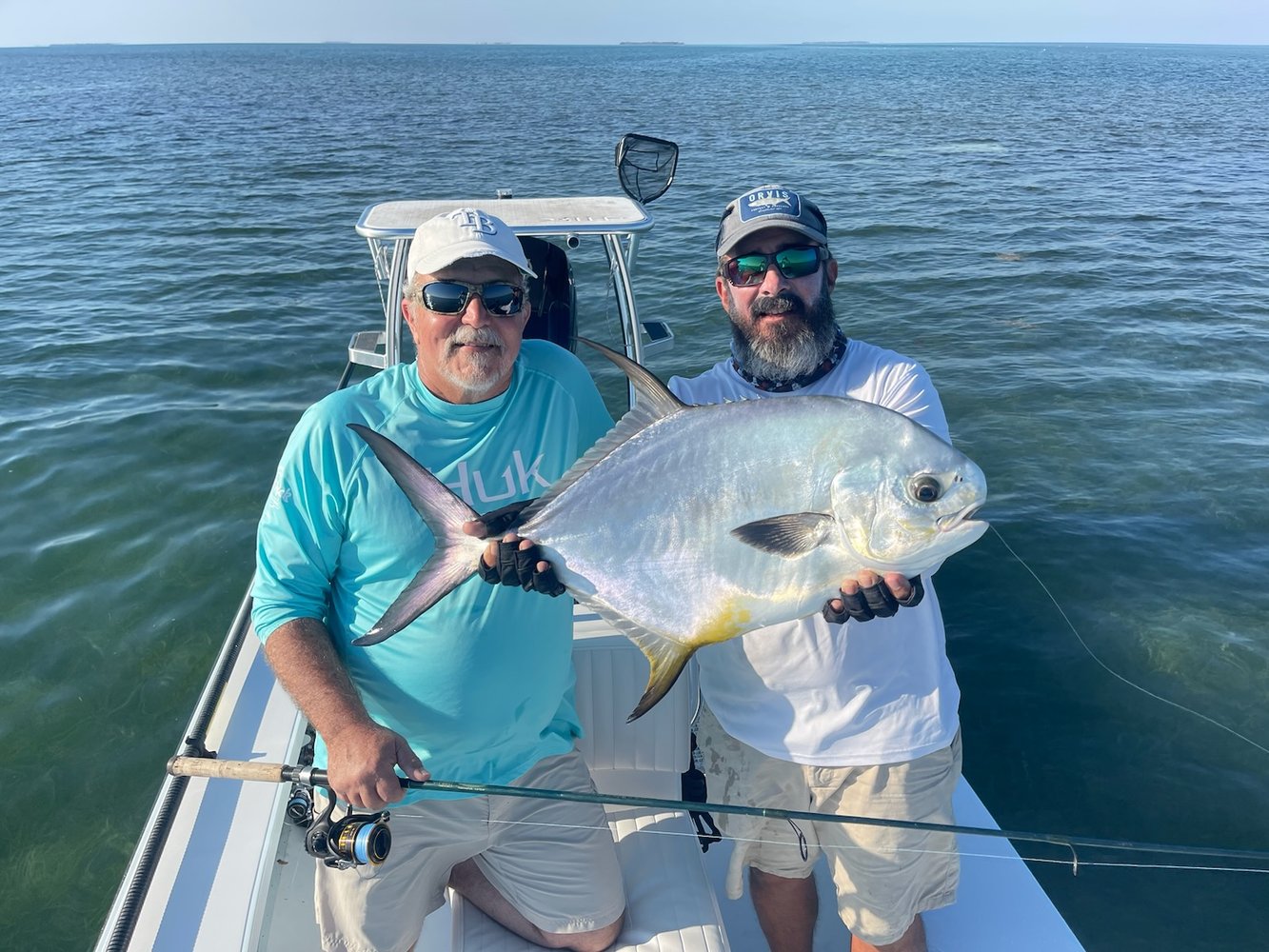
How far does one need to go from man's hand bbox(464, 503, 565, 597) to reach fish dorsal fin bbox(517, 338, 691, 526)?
7 centimetres

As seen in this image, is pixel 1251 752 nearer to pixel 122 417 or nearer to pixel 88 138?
pixel 122 417

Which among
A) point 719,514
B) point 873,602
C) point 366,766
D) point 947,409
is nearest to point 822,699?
point 873,602

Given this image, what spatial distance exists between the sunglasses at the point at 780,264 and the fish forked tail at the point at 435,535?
1.05 metres

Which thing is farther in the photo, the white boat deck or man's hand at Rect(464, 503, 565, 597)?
the white boat deck

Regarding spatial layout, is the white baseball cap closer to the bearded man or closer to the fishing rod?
the bearded man

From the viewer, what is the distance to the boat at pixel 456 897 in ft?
7.68

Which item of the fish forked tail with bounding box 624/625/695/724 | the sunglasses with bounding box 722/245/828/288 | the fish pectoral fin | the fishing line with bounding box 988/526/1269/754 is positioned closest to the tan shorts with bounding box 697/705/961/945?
the fish forked tail with bounding box 624/625/695/724

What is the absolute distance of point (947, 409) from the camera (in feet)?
27.2

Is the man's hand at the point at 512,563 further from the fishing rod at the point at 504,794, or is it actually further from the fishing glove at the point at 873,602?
the fishing glove at the point at 873,602

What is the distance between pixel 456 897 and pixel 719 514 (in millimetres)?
1535

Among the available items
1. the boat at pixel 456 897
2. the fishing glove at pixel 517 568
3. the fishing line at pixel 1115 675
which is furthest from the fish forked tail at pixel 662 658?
the fishing line at pixel 1115 675

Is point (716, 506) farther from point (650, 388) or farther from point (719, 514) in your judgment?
point (650, 388)

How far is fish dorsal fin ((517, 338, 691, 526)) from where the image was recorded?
2002 millimetres

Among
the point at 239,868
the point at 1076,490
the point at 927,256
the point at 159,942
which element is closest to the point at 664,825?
the point at 239,868
